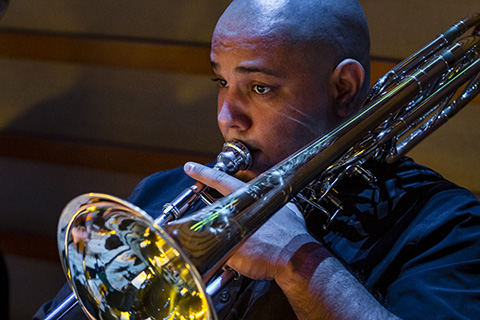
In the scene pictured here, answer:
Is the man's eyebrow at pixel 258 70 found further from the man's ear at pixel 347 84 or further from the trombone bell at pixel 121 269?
the trombone bell at pixel 121 269

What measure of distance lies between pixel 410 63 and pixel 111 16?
1038 mm

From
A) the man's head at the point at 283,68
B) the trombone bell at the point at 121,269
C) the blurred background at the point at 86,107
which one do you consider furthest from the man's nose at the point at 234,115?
the blurred background at the point at 86,107

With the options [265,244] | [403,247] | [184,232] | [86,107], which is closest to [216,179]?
[265,244]

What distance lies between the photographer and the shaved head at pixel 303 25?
98 centimetres

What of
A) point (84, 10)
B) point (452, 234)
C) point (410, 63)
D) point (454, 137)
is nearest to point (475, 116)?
point (454, 137)

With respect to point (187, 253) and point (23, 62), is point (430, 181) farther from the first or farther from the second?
point (23, 62)

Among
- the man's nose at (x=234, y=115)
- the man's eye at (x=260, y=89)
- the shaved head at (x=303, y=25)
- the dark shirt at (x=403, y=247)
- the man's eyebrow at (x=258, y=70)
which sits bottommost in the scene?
the dark shirt at (x=403, y=247)

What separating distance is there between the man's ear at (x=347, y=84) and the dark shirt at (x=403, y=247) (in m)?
0.14

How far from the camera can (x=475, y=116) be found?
1435 mm

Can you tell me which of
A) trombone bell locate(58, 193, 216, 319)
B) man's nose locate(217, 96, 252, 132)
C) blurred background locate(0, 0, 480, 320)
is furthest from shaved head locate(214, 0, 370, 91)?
blurred background locate(0, 0, 480, 320)

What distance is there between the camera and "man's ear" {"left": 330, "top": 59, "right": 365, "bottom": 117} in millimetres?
1010

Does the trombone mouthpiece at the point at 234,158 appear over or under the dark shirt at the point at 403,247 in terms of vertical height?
over

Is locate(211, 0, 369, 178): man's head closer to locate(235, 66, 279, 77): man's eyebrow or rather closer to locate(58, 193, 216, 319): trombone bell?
locate(235, 66, 279, 77): man's eyebrow

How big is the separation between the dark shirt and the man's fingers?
24 cm
